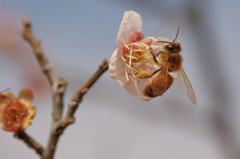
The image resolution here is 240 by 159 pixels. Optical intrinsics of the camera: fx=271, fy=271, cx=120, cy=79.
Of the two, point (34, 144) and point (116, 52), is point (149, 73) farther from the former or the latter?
point (34, 144)

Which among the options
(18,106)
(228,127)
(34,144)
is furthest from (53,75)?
(228,127)

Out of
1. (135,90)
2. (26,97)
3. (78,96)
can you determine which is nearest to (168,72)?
(135,90)

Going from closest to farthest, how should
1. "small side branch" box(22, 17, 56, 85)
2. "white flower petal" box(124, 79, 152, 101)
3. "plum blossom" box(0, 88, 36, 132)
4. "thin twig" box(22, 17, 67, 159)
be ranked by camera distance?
"plum blossom" box(0, 88, 36, 132)
"thin twig" box(22, 17, 67, 159)
"white flower petal" box(124, 79, 152, 101)
"small side branch" box(22, 17, 56, 85)

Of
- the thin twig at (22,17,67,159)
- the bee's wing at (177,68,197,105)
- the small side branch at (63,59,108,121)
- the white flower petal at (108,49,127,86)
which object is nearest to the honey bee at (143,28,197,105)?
the bee's wing at (177,68,197,105)

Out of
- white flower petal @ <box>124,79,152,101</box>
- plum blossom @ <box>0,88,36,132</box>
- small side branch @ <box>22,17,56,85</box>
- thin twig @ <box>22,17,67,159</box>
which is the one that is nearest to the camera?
plum blossom @ <box>0,88,36,132</box>

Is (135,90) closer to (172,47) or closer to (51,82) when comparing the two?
(172,47)

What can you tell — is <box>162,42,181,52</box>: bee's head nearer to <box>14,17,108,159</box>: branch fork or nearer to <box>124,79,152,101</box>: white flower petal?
<box>124,79,152,101</box>: white flower petal

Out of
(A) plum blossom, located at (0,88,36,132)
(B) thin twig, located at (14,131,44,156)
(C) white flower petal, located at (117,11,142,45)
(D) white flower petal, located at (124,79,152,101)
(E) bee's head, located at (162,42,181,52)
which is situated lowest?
(B) thin twig, located at (14,131,44,156)
